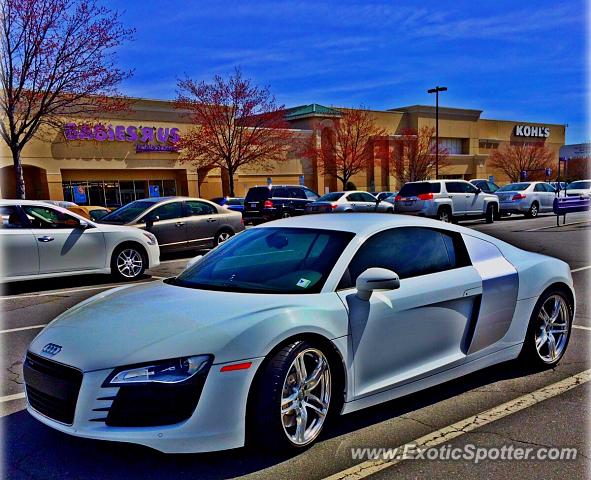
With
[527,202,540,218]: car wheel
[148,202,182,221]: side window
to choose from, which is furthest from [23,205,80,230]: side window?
[527,202,540,218]: car wheel

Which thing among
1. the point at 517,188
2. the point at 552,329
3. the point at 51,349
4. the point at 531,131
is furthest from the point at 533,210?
the point at 531,131

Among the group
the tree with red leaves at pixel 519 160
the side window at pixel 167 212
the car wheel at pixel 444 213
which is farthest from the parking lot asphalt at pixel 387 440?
the tree with red leaves at pixel 519 160

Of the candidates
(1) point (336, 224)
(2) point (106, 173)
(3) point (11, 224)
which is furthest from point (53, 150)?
(1) point (336, 224)

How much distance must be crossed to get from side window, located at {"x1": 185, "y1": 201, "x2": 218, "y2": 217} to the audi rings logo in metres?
9.81

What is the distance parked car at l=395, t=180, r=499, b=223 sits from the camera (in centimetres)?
2073

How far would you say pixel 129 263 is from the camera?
33.0ft

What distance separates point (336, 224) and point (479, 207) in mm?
19299

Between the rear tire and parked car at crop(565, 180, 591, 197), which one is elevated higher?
parked car at crop(565, 180, 591, 197)

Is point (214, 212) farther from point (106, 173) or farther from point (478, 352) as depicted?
point (106, 173)

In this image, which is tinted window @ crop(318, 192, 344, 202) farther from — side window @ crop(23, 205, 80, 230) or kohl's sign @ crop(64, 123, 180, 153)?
kohl's sign @ crop(64, 123, 180, 153)

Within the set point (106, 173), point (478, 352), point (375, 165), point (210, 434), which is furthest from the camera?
point (375, 165)

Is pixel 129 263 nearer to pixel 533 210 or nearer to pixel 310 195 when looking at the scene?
pixel 310 195

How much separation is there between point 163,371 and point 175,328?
0.89ft

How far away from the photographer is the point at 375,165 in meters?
52.7
